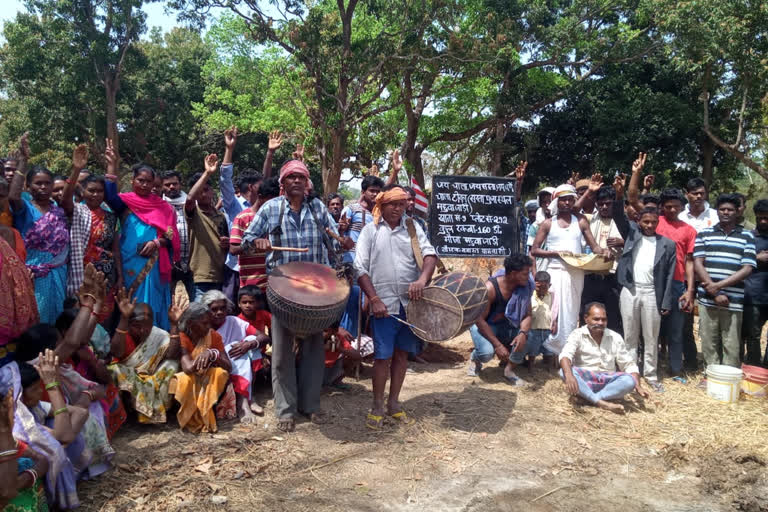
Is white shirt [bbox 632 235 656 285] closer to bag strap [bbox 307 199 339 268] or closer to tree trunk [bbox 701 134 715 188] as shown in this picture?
bag strap [bbox 307 199 339 268]

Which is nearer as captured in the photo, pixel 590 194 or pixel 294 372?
pixel 294 372

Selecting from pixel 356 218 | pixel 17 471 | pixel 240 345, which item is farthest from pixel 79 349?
pixel 356 218

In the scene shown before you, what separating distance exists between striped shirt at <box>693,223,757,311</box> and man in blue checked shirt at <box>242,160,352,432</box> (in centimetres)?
393

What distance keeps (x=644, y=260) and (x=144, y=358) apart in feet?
15.9

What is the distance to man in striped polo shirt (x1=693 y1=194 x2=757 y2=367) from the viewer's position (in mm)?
5582

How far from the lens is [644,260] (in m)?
5.79

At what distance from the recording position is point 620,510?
341 cm

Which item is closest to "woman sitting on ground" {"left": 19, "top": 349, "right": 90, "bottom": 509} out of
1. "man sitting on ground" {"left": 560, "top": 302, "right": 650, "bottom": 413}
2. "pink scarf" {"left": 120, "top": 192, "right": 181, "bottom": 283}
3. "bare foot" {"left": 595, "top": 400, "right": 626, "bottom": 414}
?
"pink scarf" {"left": 120, "top": 192, "right": 181, "bottom": 283}

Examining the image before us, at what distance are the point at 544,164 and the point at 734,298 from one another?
16.7 metres

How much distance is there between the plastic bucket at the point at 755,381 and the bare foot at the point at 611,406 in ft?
4.86

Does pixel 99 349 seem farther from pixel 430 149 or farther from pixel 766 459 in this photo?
pixel 430 149

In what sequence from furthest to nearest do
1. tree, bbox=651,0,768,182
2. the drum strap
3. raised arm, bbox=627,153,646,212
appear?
1. tree, bbox=651,0,768,182
2. raised arm, bbox=627,153,646,212
3. the drum strap

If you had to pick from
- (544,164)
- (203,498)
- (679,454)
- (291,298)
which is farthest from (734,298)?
(544,164)

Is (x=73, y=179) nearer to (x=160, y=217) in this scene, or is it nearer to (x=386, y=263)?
(x=160, y=217)
